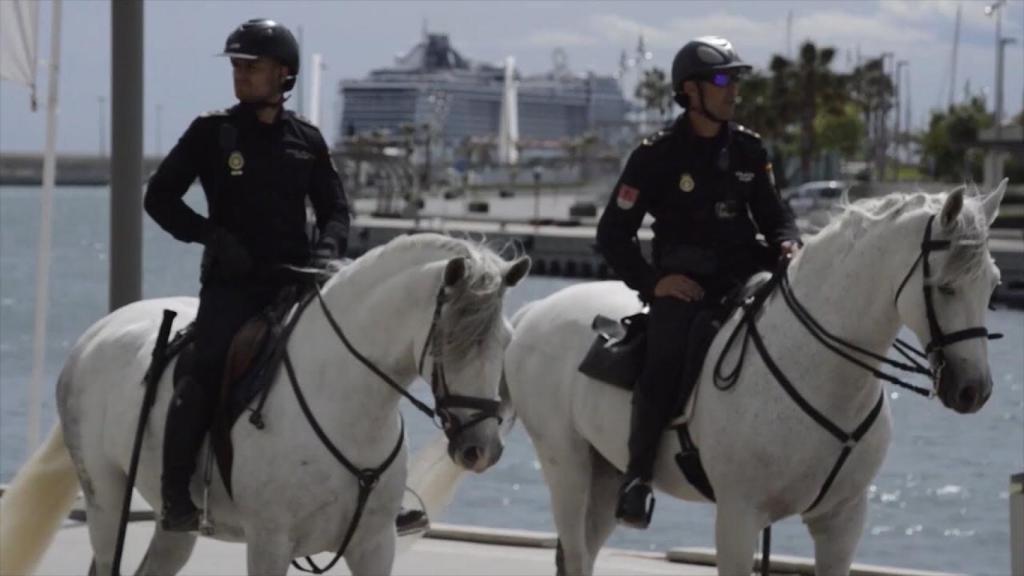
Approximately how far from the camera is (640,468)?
323 inches

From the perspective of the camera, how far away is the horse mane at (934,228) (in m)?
6.90

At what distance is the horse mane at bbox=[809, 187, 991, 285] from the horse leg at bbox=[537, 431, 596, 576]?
5.85 ft

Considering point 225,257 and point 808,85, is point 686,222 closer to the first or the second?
point 225,257

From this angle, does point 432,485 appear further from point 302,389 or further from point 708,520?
point 708,520

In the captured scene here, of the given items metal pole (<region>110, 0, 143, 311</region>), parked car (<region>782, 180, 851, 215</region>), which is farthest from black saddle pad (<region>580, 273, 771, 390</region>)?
parked car (<region>782, 180, 851, 215</region>)

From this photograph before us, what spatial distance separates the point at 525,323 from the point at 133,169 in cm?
349

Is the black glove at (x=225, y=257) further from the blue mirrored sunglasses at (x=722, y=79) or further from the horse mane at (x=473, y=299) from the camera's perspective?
the blue mirrored sunglasses at (x=722, y=79)

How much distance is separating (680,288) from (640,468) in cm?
74

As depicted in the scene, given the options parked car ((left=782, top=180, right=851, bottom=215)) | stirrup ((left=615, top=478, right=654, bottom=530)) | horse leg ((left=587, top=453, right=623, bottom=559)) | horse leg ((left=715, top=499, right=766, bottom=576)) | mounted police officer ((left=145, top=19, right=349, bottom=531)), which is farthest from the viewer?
parked car ((left=782, top=180, right=851, bottom=215))

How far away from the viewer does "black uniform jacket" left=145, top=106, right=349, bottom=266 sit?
24.3ft

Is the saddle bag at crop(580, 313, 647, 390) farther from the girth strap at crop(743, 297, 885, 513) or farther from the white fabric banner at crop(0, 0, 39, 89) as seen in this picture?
the white fabric banner at crop(0, 0, 39, 89)

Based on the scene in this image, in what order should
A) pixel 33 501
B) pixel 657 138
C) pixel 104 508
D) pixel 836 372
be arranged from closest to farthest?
pixel 836 372 → pixel 104 508 → pixel 657 138 → pixel 33 501

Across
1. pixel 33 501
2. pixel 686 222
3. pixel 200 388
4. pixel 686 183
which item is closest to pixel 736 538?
pixel 686 222

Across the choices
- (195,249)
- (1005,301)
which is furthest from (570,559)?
(195,249)
